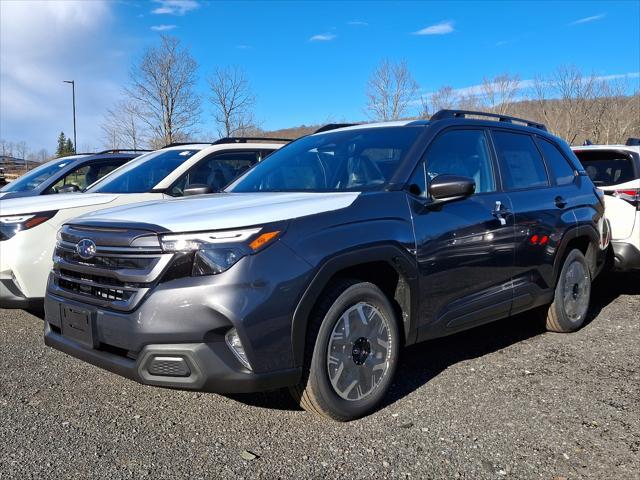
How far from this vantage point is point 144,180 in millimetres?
6719

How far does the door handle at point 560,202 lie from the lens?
4.99 metres

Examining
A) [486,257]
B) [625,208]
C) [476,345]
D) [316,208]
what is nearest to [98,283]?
[316,208]

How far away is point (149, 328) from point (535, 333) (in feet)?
12.6

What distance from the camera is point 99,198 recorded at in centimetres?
589

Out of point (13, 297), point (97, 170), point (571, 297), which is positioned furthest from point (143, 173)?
point (571, 297)

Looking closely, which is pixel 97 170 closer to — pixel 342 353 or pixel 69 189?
pixel 69 189

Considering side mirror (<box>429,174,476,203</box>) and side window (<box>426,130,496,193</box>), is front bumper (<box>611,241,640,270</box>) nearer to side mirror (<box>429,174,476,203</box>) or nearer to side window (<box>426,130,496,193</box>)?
side window (<box>426,130,496,193</box>)

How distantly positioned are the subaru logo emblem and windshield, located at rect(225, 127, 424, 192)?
1358mm

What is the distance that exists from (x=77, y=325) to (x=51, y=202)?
8.70 ft

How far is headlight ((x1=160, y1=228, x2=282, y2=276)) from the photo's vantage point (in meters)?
2.86

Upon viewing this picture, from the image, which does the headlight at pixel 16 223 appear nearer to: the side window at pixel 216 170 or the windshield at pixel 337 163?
the side window at pixel 216 170

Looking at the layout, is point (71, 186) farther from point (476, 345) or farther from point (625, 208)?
point (625, 208)

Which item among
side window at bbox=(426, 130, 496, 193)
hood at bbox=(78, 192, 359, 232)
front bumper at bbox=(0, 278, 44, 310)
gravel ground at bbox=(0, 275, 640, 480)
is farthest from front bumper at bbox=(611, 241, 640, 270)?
front bumper at bbox=(0, 278, 44, 310)

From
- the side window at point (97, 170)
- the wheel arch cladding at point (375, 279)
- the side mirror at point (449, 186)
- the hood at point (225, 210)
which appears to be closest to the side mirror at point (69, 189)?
the side window at point (97, 170)
